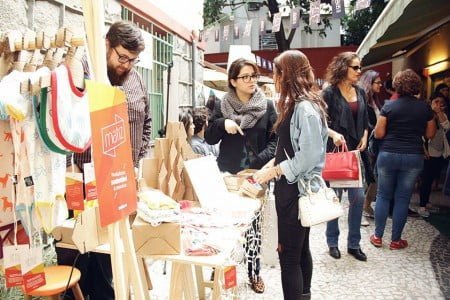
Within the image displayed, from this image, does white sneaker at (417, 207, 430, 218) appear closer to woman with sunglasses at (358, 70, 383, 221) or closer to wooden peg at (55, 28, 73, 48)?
woman with sunglasses at (358, 70, 383, 221)

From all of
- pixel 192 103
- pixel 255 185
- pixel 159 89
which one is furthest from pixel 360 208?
pixel 192 103

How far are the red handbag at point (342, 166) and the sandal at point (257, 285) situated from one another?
0.93 meters

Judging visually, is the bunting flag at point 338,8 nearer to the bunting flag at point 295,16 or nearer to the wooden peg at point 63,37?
the bunting flag at point 295,16

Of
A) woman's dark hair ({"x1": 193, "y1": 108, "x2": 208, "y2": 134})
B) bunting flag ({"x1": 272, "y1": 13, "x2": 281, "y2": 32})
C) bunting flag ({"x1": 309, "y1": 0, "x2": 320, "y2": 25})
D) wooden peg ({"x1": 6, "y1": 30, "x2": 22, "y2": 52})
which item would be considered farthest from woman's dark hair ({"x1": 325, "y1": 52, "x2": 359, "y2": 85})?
bunting flag ({"x1": 272, "y1": 13, "x2": 281, "y2": 32})

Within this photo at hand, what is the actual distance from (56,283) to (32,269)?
2.55 ft

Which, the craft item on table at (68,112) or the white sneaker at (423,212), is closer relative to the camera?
the craft item on table at (68,112)

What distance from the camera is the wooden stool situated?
6.20 feet

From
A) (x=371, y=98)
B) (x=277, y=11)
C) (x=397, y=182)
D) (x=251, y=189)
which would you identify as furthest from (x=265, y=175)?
(x=277, y=11)

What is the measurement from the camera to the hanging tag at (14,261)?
1220 millimetres

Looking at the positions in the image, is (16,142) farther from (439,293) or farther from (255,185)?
(439,293)

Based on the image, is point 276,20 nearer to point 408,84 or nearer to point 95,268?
point 408,84

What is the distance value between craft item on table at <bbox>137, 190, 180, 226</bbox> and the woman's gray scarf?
119cm

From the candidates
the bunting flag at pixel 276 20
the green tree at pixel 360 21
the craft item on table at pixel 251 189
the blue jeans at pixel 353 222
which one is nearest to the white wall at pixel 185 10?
the blue jeans at pixel 353 222

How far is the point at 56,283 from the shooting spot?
1931 millimetres
